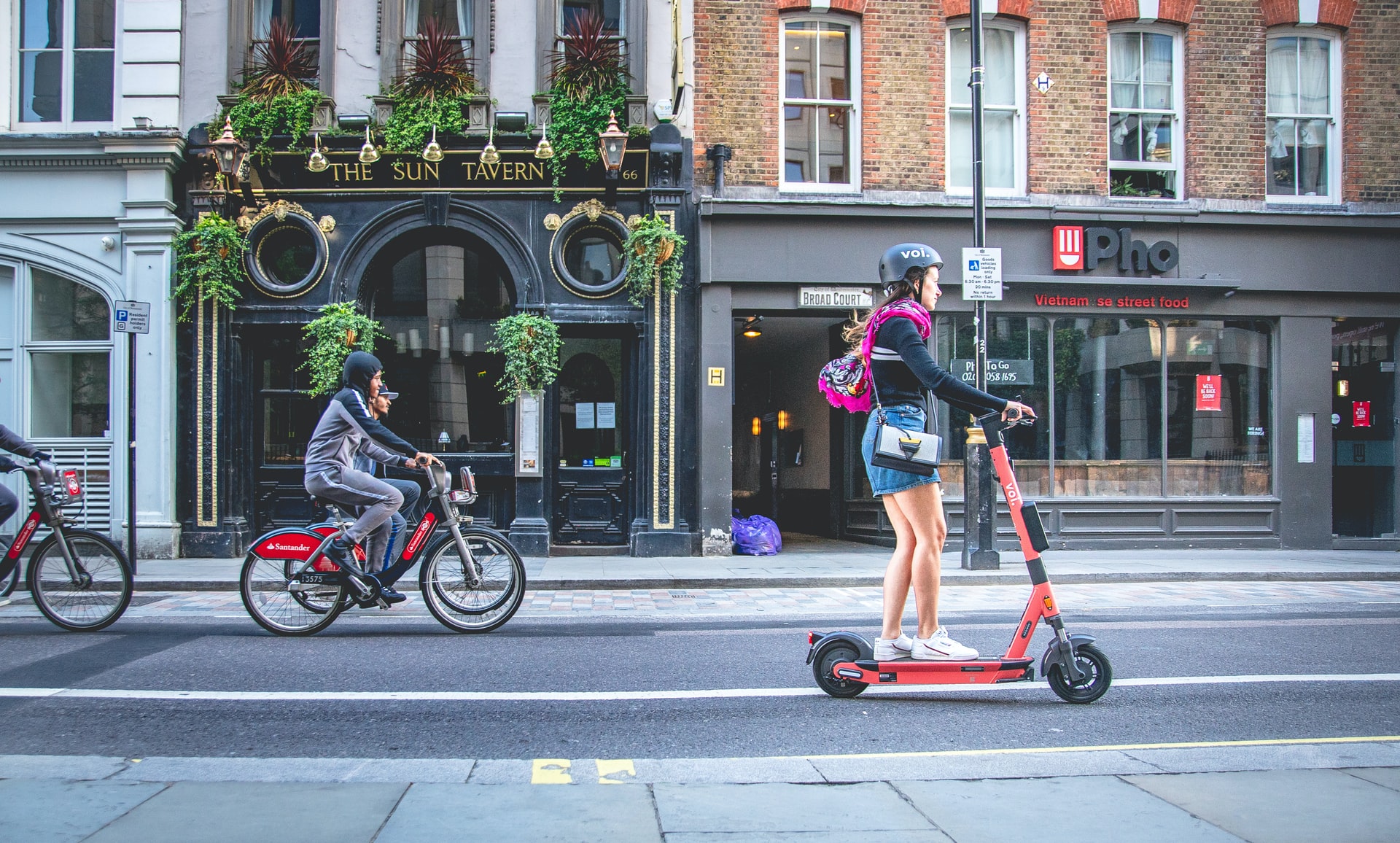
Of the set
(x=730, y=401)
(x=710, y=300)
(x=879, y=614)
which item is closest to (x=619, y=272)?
(x=710, y=300)

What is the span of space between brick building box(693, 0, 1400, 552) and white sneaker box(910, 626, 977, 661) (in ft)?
28.0

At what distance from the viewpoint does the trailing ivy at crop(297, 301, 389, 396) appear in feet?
41.7

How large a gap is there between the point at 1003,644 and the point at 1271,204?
1095 cm

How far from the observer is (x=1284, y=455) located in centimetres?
1416

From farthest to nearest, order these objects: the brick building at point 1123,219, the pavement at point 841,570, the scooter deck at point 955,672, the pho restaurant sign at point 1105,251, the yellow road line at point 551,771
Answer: the pho restaurant sign at point 1105,251, the brick building at point 1123,219, the pavement at point 841,570, the scooter deck at point 955,672, the yellow road line at point 551,771

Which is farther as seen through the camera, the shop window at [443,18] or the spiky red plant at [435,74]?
the shop window at [443,18]

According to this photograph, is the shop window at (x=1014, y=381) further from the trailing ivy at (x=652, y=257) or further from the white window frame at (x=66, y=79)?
the white window frame at (x=66, y=79)

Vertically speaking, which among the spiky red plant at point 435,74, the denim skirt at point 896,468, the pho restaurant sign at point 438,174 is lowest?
the denim skirt at point 896,468

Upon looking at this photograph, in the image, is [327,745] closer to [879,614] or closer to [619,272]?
[879,614]

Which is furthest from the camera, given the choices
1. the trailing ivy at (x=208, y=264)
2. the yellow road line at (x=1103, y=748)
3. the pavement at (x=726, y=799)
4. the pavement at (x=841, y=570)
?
the trailing ivy at (x=208, y=264)

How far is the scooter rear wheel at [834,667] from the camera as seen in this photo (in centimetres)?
496

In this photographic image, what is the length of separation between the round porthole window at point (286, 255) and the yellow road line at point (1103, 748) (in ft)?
36.5

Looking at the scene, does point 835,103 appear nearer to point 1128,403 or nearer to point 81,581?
point 1128,403

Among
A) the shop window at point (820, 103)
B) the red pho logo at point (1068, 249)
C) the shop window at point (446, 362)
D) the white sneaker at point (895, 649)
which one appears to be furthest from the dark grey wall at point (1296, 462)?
the white sneaker at point (895, 649)
